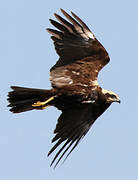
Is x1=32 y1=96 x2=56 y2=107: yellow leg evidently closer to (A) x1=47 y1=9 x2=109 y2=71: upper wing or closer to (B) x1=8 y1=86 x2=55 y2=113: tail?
(B) x1=8 y1=86 x2=55 y2=113: tail

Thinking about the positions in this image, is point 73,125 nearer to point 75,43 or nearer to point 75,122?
point 75,122

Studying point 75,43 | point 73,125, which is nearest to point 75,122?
point 73,125

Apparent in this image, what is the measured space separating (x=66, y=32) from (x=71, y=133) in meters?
2.21

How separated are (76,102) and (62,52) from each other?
1124 mm

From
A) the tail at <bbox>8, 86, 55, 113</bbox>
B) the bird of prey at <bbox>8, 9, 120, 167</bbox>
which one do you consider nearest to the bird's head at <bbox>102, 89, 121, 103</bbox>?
the bird of prey at <bbox>8, 9, 120, 167</bbox>

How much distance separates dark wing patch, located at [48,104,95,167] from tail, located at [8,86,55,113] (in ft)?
1.81

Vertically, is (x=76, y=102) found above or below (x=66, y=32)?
below

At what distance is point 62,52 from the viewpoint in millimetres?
13500

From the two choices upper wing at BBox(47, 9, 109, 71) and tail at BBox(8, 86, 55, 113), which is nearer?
tail at BBox(8, 86, 55, 113)

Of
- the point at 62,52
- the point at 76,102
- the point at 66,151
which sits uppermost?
the point at 62,52

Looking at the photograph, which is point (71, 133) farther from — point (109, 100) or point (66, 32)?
point (66, 32)

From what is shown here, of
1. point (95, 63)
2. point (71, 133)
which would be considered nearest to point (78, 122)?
point (71, 133)

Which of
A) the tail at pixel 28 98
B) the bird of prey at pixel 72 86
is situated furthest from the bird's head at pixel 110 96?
the tail at pixel 28 98

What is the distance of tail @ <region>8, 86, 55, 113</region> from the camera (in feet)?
42.9
